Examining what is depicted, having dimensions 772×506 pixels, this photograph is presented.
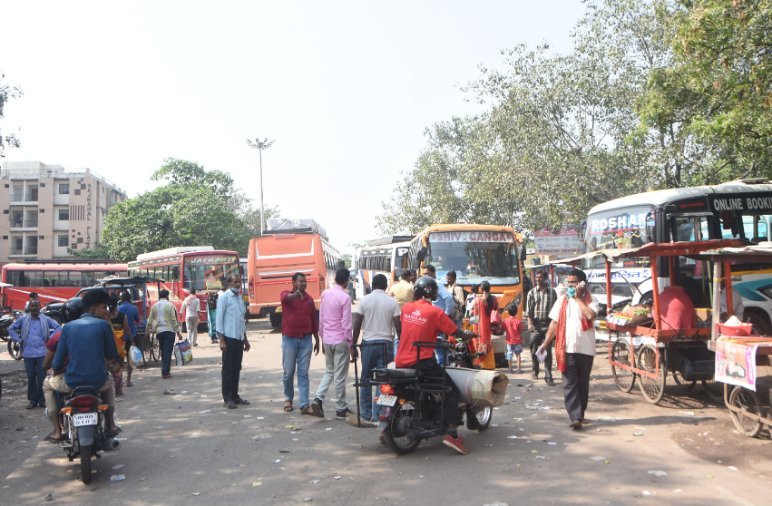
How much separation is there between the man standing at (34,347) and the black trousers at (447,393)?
6621 mm

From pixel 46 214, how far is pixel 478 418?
69171 mm

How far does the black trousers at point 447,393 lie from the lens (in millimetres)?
6637

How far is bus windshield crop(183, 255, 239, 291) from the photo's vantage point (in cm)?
2548

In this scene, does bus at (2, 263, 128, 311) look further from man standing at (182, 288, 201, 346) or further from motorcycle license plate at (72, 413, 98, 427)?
motorcycle license plate at (72, 413, 98, 427)

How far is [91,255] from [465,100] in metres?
41.0

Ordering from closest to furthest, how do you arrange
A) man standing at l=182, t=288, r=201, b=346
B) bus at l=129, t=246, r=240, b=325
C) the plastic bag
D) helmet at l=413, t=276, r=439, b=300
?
helmet at l=413, t=276, r=439, b=300 < the plastic bag < man standing at l=182, t=288, r=201, b=346 < bus at l=129, t=246, r=240, b=325

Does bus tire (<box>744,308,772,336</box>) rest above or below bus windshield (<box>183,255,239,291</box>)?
below

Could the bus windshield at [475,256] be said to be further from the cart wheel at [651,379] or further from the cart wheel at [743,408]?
the cart wheel at [743,408]

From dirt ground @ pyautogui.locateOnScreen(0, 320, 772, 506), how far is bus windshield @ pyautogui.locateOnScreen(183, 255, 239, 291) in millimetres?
15914

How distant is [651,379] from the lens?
360 inches

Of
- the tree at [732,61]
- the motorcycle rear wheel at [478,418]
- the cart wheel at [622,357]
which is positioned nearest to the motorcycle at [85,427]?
the motorcycle rear wheel at [478,418]

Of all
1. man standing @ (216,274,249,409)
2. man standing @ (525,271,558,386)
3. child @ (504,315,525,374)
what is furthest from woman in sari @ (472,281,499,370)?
man standing @ (216,274,249,409)

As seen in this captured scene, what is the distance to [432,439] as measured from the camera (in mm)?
7336

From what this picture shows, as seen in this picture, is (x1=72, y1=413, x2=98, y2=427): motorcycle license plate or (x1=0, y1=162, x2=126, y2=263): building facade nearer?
(x1=72, y1=413, x2=98, y2=427): motorcycle license plate
